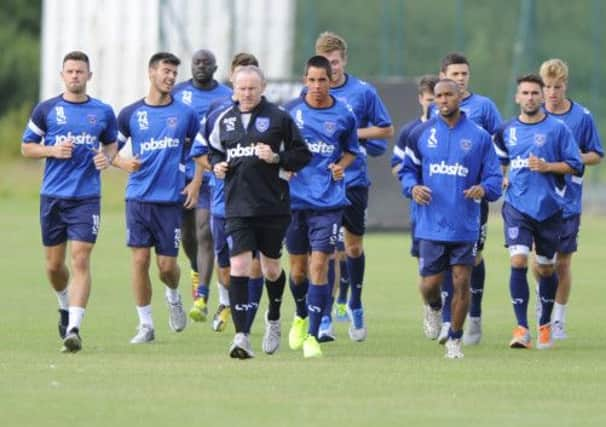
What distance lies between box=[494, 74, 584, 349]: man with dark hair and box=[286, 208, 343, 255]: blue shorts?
1536 millimetres

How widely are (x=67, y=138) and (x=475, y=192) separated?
321 cm

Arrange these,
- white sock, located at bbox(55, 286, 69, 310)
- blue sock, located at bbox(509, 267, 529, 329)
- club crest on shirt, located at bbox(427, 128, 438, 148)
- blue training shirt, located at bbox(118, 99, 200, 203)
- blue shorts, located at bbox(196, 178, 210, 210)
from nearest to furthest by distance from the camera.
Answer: club crest on shirt, located at bbox(427, 128, 438, 148) < blue sock, located at bbox(509, 267, 529, 329) < white sock, located at bbox(55, 286, 69, 310) < blue training shirt, located at bbox(118, 99, 200, 203) < blue shorts, located at bbox(196, 178, 210, 210)

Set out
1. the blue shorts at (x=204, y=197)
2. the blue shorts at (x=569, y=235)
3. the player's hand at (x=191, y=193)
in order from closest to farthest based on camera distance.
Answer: the player's hand at (x=191, y=193), the blue shorts at (x=569, y=235), the blue shorts at (x=204, y=197)

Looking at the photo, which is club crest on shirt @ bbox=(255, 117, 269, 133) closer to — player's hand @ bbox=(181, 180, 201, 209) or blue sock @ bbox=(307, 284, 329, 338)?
blue sock @ bbox=(307, 284, 329, 338)

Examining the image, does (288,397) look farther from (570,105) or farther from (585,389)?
(570,105)

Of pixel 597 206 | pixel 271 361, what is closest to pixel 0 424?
pixel 271 361

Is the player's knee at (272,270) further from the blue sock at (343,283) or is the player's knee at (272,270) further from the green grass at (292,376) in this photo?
the blue sock at (343,283)

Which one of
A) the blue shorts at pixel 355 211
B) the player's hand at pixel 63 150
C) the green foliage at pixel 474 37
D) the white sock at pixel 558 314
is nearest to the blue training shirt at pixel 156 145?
the player's hand at pixel 63 150

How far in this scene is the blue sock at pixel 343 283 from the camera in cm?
1759

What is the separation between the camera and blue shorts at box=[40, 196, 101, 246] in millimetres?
14820

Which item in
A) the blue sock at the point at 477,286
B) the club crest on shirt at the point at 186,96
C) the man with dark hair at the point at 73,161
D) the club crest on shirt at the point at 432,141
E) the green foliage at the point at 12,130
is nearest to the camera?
the club crest on shirt at the point at 432,141

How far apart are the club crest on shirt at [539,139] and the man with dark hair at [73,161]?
3379 mm

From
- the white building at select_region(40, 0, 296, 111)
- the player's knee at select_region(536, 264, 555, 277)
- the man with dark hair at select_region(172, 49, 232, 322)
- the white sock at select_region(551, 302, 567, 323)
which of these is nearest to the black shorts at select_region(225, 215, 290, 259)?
the player's knee at select_region(536, 264, 555, 277)

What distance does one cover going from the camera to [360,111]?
1620 centimetres
